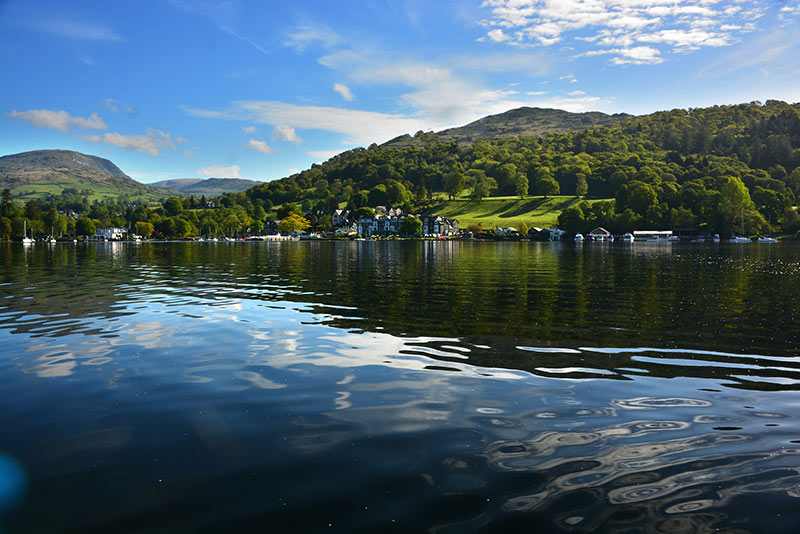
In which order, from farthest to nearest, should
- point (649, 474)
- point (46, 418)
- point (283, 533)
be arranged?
point (46, 418), point (649, 474), point (283, 533)

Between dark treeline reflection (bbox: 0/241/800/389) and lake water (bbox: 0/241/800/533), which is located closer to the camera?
lake water (bbox: 0/241/800/533)

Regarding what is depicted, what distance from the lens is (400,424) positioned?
384 inches

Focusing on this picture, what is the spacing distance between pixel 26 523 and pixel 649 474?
920 cm

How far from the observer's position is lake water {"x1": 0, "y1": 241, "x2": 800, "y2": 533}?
667cm

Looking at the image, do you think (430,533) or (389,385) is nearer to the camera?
(430,533)

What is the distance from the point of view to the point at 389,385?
12469 millimetres

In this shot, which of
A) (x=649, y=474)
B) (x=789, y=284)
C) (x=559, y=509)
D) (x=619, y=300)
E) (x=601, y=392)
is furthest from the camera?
(x=789, y=284)

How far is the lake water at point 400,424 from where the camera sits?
667 cm

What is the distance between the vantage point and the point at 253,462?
8031 mm

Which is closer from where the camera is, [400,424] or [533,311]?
[400,424]

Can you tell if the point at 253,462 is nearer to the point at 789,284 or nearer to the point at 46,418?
the point at 46,418

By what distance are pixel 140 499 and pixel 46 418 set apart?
4982mm

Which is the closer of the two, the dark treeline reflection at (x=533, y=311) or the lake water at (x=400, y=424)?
the lake water at (x=400, y=424)

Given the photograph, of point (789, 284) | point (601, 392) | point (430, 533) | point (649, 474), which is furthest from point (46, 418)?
point (789, 284)
